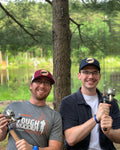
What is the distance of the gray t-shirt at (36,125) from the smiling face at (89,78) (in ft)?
1.14

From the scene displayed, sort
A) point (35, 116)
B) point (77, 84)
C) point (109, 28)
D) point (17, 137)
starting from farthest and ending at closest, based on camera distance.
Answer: point (77, 84) → point (109, 28) → point (35, 116) → point (17, 137)

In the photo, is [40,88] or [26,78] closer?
[40,88]

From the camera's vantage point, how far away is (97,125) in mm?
1855

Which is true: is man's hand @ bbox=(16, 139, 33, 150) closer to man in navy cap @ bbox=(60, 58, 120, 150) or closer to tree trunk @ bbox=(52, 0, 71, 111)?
man in navy cap @ bbox=(60, 58, 120, 150)

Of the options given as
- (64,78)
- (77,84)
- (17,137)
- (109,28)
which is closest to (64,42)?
(64,78)

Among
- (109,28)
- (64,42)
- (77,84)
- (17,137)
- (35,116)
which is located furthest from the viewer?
(77,84)

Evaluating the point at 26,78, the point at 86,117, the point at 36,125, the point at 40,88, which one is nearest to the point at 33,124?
the point at 36,125

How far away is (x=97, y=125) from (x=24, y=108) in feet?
2.14

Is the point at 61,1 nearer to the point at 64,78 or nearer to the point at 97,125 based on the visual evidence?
the point at 64,78

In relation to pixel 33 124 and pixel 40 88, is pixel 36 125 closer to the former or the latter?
pixel 33 124

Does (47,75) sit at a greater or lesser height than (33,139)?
greater

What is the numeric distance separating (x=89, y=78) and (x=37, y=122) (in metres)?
0.58

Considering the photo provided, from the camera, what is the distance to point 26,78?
14977mm

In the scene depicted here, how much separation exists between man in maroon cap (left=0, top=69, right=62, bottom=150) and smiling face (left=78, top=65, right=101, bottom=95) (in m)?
0.30
